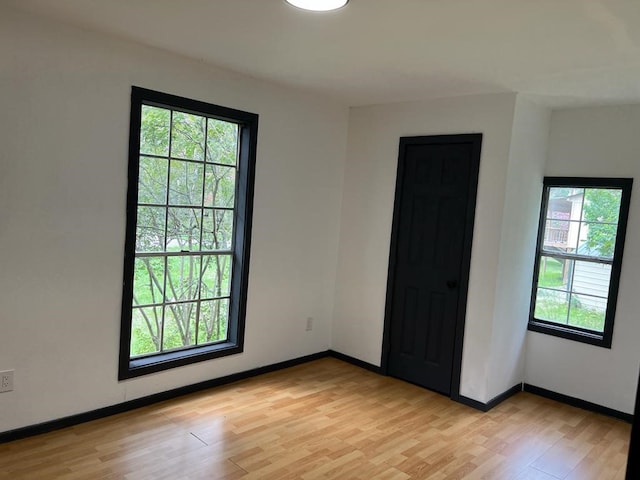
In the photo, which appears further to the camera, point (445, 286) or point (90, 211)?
point (445, 286)

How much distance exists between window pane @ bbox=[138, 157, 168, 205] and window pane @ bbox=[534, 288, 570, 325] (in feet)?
10.5

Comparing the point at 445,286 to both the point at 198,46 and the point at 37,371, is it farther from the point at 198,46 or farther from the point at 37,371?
the point at 37,371

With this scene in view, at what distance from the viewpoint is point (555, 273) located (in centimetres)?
414

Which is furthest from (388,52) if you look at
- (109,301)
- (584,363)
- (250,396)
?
(584,363)

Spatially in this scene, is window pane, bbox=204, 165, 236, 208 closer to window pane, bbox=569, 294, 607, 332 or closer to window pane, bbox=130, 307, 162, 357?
window pane, bbox=130, 307, 162, 357

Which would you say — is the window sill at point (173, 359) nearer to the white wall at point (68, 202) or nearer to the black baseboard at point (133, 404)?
the white wall at point (68, 202)

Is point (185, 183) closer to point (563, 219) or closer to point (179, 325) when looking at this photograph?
point (179, 325)

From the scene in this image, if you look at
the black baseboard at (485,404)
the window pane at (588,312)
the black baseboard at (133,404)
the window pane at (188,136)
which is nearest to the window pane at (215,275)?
the black baseboard at (133,404)

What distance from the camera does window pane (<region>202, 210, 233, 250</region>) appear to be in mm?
3729

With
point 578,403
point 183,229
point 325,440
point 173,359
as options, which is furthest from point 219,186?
point 578,403

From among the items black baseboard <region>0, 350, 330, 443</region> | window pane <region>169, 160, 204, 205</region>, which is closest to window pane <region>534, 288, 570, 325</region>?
black baseboard <region>0, 350, 330, 443</region>

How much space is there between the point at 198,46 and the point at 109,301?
5.65 feet

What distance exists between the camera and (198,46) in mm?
3043

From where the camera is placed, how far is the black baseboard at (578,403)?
3771 millimetres
